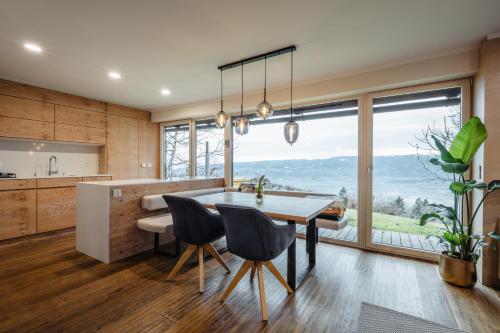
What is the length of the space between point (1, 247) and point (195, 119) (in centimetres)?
382

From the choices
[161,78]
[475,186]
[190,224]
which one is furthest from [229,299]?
[161,78]

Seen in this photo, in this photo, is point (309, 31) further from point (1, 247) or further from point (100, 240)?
point (1, 247)

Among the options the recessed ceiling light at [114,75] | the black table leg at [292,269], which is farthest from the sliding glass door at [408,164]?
the recessed ceiling light at [114,75]

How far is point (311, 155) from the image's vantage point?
4023mm

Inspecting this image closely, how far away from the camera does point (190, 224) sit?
2.37 meters

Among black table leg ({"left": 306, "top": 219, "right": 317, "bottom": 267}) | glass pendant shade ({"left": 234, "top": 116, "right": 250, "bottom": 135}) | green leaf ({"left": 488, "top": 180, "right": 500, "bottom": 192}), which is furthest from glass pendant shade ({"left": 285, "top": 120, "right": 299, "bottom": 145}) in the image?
green leaf ({"left": 488, "top": 180, "right": 500, "bottom": 192})

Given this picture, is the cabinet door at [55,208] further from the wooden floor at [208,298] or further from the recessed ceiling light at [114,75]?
the recessed ceiling light at [114,75]

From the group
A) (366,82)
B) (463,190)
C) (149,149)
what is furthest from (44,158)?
(463,190)

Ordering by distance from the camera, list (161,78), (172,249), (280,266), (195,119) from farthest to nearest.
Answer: (195,119) → (161,78) → (172,249) → (280,266)

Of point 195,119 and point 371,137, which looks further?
point 195,119

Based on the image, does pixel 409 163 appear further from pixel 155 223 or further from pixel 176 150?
pixel 176 150

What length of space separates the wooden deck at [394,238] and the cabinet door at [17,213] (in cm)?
467

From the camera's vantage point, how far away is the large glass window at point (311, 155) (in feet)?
11.9

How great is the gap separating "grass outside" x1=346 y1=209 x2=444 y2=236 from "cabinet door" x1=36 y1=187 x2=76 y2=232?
4867 mm
